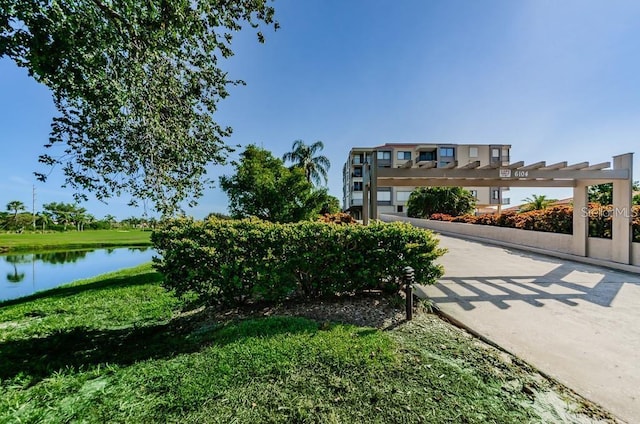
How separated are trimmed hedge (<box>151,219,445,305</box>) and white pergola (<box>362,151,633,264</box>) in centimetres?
273

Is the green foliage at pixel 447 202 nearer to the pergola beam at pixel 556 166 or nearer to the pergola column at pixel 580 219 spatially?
the pergola column at pixel 580 219

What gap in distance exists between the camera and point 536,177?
8.20 m

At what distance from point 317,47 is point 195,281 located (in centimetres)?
903

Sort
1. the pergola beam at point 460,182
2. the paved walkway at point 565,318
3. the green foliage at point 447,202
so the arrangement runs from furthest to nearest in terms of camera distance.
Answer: the green foliage at point 447,202 < the pergola beam at point 460,182 < the paved walkway at point 565,318

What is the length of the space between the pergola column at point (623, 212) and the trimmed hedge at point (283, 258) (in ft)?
26.5

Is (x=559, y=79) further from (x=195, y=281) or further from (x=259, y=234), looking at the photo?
(x=195, y=281)

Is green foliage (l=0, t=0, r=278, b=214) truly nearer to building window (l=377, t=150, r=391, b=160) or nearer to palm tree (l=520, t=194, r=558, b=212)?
palm tree (l=520, t=194, r=558, b=212)

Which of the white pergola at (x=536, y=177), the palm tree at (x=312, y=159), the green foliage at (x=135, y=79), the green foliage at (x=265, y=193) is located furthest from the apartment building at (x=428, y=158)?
the green foliage at (x=135, y=79)

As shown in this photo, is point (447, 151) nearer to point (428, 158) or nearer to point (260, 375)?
point (428, 158)

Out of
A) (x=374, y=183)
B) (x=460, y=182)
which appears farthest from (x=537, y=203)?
(x=374, y=183)

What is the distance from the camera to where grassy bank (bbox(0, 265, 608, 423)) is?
7.61 feet

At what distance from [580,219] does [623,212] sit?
151cm

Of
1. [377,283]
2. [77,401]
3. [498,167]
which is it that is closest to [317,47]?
[498,167]

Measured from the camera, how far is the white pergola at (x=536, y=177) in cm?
772
